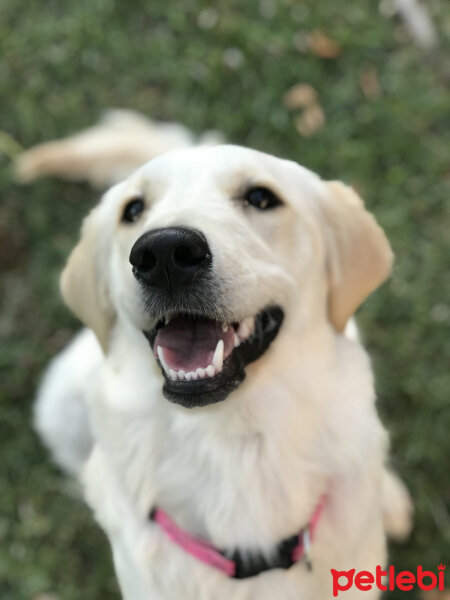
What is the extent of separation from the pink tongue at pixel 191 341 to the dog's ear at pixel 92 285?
1.08 ft

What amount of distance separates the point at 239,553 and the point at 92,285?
876 millimetres

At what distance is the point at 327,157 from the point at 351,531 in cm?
207

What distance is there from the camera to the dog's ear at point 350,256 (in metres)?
1.77

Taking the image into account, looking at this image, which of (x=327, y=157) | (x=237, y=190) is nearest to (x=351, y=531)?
(x=237, y=190)

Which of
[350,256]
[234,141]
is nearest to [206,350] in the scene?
[350,256]

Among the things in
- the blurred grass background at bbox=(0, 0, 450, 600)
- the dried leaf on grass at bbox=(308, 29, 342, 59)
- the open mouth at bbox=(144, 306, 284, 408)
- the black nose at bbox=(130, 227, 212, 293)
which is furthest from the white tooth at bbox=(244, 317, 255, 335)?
the dried leaf on grass at bbox=(308, 29, 342, 59)

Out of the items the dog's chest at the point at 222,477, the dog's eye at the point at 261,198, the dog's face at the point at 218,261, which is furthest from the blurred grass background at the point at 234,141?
the dog's eye at the point at 261,198

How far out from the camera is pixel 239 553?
168 cm

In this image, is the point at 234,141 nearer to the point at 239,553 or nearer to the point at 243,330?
the point at 243,330

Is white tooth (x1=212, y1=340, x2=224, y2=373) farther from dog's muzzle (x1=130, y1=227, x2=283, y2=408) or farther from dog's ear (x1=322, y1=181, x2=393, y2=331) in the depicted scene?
dog's ear (x1=322, y1=181, x2=393, y2=331)

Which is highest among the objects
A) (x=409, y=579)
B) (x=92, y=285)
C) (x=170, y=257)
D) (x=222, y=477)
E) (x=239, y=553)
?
(x=170, y=257)

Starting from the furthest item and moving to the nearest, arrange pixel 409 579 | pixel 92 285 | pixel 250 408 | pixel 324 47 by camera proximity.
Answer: pixel 324 47
pixel 409 579
pixel 92 285
pixel 250 408

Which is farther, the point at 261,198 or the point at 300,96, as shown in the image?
the point at 300,96

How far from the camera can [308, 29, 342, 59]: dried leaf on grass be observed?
11.3 feet
